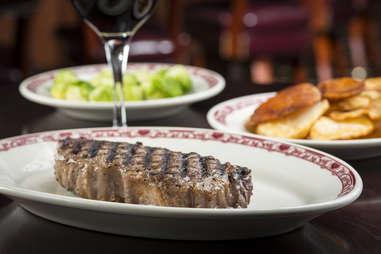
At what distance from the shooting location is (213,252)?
29.0 inches

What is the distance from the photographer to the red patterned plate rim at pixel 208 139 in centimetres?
89

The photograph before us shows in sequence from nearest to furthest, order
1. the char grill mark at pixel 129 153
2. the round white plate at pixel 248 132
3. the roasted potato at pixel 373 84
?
the char grill mark at pixel 129 153 < the round white plate at pixel 248 132 < the roasted potato at pixel 373 84

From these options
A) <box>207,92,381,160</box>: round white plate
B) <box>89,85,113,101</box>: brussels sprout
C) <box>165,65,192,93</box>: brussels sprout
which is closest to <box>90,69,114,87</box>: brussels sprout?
<box>89,85,113,101</box>: brussels sprout

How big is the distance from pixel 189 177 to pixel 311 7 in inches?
154

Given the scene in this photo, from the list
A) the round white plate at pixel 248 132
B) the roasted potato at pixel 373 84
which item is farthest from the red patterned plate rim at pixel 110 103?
the roasted potato at pixel 373 84

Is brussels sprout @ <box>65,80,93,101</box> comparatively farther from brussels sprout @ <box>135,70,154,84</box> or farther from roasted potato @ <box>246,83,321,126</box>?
roasted potato @ <box>246,83,321,126</box>

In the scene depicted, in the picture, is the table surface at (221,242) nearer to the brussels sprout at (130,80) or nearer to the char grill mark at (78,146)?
the char grill mark at (78,146)

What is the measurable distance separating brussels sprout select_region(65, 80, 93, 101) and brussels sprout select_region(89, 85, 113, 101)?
0.03 m

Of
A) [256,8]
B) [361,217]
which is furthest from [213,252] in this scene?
[256,8]

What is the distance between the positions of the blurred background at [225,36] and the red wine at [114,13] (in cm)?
152

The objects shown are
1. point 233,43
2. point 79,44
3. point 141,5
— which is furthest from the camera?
point 79,44

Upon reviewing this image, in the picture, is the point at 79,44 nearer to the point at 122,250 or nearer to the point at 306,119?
the point at 306,119

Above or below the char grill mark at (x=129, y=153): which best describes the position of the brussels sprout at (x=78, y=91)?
below

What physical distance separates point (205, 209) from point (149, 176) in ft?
0.40
